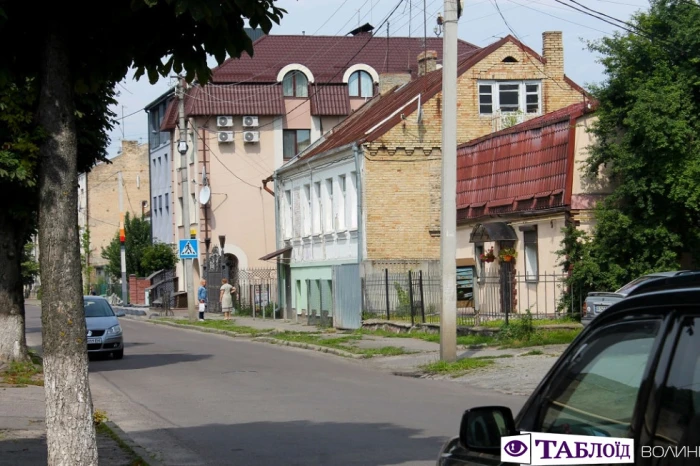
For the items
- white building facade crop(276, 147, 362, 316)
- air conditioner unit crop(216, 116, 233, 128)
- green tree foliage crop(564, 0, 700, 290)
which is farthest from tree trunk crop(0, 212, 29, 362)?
air conditioner unit crop(216, 116, 233, 128)

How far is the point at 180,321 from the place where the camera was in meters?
44.2

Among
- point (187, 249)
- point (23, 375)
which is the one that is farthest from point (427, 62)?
point (23, 375)

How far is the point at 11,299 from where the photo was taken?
19375mm

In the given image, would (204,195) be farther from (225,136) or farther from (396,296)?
(396,296)

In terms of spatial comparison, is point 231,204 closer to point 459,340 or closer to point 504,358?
point 459,340

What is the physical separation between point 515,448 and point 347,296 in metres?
30.9

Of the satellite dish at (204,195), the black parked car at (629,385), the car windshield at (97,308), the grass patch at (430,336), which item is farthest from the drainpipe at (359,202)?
the black parked car at (629,385)

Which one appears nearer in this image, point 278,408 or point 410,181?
point 278,408

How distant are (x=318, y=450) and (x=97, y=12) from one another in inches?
204

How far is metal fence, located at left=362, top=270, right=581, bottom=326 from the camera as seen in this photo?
27062mm

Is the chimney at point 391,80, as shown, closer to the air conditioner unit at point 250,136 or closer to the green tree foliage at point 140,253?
the air conditioner unit at point 250,136

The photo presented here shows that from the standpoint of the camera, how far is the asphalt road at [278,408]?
10.6 meters

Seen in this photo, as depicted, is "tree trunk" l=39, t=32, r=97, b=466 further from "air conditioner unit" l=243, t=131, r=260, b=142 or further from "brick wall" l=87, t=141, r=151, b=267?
"brick wall" l=87, t=141, r=151, b=267

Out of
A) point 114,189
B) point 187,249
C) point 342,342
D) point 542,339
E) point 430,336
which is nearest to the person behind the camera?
point 542,339
